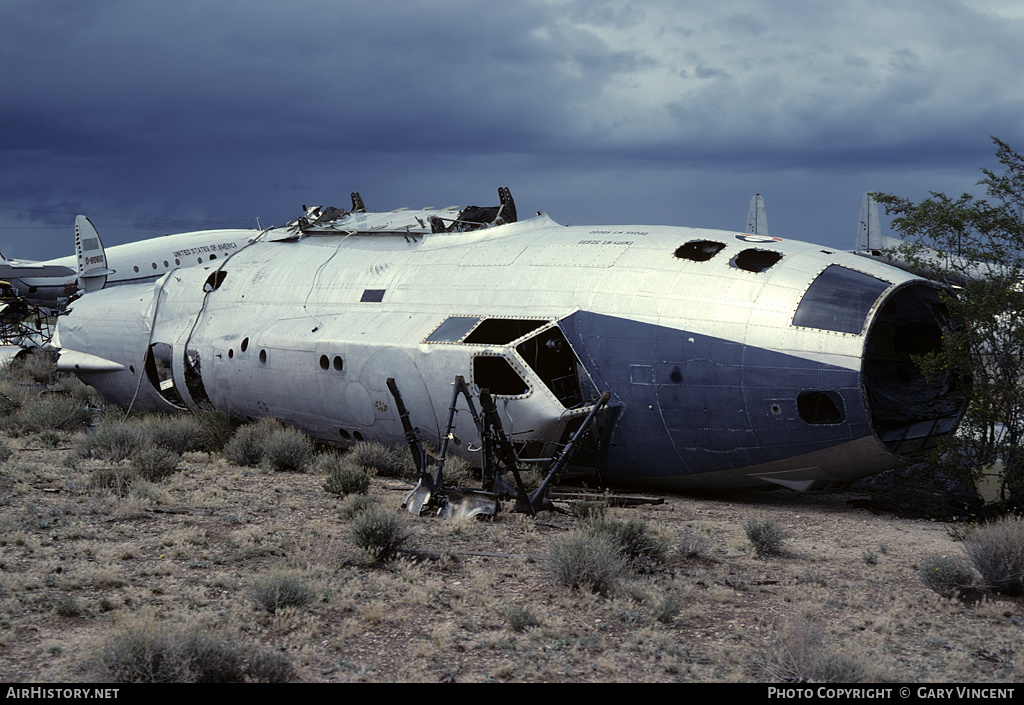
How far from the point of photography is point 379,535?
12.2 metres

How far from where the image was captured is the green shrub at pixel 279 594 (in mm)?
10102

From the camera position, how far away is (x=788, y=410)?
45.7 ft

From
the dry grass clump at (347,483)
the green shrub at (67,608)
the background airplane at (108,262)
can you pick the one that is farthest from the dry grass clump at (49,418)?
the background airplane at (108,262)

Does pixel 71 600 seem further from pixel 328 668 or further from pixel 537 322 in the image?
pixel 537 322

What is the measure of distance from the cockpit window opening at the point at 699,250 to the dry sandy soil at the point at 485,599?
4.34m

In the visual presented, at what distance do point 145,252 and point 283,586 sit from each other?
47094mm

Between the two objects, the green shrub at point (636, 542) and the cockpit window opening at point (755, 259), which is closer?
the green shrub at point (636, 542)

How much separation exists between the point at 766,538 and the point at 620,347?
4004 mm

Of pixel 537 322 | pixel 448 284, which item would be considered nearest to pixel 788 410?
pixel 537 322

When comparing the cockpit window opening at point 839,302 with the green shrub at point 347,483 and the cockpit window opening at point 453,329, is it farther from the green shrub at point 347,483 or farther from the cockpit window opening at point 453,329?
the green shrub at point 347,483

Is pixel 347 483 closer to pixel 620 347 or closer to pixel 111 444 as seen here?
pixel 620 347

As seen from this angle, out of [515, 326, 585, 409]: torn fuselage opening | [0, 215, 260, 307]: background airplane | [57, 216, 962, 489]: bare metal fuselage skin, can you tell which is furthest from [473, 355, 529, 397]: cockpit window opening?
[0, 215, 260, 307]: background airplane

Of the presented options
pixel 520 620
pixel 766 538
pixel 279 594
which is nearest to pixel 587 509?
pixel 766 538

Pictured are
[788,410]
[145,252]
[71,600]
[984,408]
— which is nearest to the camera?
[71,600]
